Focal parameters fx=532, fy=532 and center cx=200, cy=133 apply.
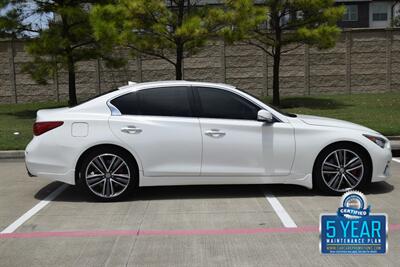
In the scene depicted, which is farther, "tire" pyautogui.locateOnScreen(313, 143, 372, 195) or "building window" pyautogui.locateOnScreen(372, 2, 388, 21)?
"building window" pyautogui.locateOnScreen(372, 2, 388, 21)

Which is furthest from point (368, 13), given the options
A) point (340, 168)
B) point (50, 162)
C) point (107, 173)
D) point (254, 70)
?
point (50, 162)

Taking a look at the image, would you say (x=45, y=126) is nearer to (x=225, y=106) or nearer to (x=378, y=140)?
(x=225, y=106)

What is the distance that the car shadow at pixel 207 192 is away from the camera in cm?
695

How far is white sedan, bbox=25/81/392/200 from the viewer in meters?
6.63

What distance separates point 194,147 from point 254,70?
1483 cm

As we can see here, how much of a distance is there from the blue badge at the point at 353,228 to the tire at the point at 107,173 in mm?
3478

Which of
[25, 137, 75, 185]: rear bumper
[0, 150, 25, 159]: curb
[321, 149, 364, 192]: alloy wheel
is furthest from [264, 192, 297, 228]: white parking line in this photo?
[0, 150, 25, 159]: curb

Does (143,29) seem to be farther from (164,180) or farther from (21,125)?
(164,180)

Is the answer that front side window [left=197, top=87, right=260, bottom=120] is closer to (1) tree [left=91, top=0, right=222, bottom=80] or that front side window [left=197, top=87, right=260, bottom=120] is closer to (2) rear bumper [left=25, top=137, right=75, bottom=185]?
(2) rear bumper [left=25, top=137, right=75, bottom=185]

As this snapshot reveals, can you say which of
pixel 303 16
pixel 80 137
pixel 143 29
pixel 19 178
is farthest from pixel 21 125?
pixel 303 16

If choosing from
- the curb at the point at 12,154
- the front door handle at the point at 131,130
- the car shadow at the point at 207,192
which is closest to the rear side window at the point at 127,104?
the front door handle at the point at 131,130

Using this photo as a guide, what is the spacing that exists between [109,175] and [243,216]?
1.81m

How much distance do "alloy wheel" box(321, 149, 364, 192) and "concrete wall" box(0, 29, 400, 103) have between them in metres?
14.4

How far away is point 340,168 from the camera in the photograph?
266 inches
